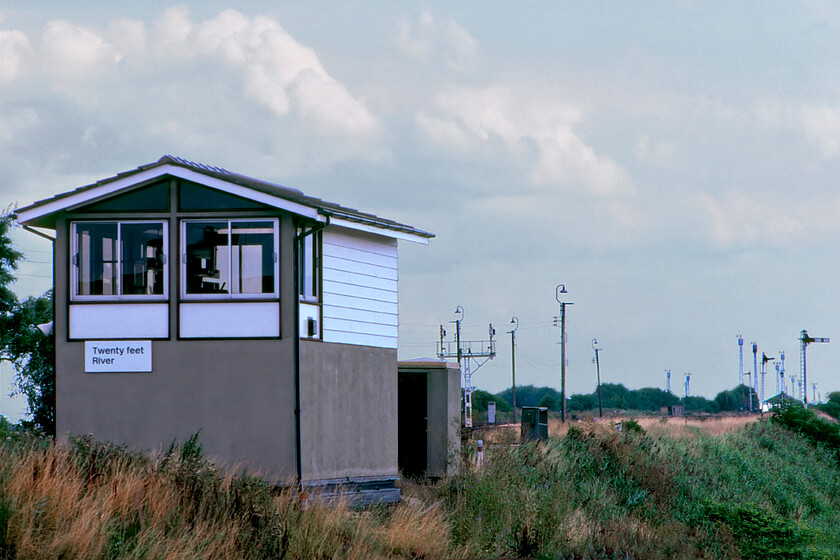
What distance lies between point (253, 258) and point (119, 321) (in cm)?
269

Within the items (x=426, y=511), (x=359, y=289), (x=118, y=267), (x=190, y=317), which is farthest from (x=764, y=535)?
(x=118, y=267)

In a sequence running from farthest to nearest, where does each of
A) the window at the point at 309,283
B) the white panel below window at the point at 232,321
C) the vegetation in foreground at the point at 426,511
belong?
the window at the point at 309,283
the white panel below window at the point at 232,321
the vegetation in foreground at the point at 426,511

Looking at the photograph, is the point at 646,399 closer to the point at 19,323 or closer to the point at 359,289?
the point at 19,323

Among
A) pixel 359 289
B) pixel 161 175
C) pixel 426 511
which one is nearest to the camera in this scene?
pixel 426 511

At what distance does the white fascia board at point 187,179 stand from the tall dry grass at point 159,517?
551cm

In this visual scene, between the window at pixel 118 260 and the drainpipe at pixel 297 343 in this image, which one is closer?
the drainpipe at pixel 297 343

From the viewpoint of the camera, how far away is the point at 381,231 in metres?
21.5

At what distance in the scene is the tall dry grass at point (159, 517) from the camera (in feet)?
35.1

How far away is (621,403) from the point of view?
12450 cm

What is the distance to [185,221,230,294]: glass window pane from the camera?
18969mm

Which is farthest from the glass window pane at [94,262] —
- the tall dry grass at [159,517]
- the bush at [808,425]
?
the bush at [808,425]

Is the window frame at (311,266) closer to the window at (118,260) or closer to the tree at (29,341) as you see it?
the window at (118,260)

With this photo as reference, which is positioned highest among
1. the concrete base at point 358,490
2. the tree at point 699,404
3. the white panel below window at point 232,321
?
the white panel below window at point 232,321

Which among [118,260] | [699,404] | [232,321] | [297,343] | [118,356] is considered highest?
[118,260]
